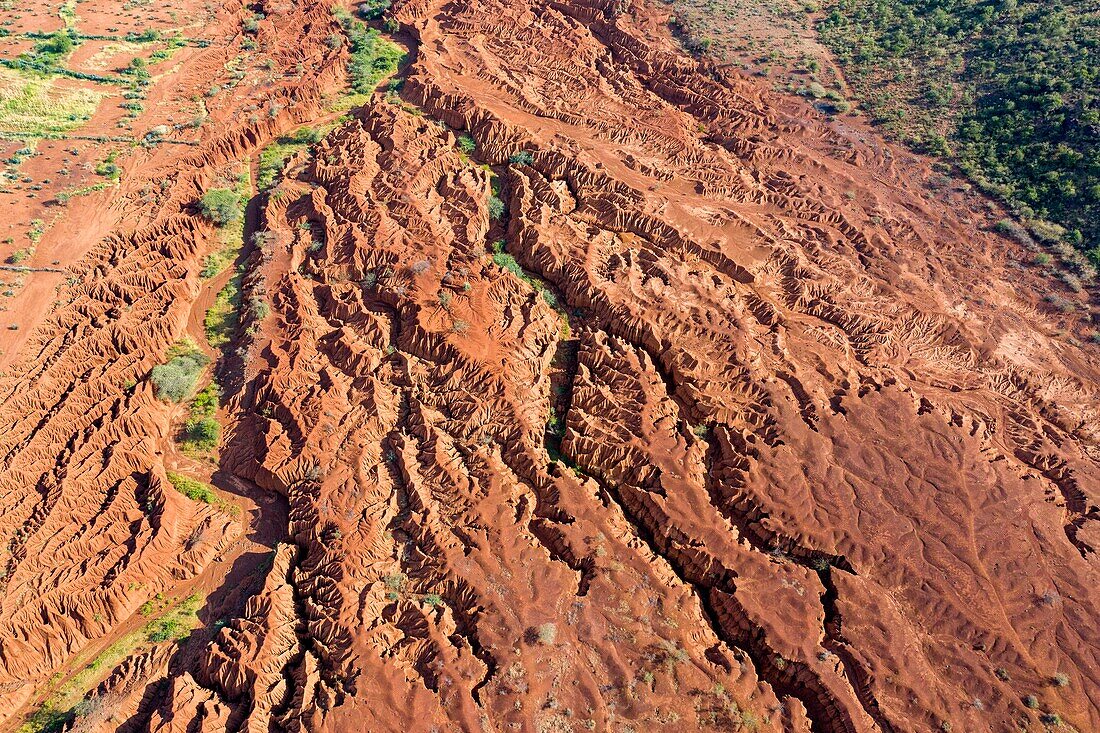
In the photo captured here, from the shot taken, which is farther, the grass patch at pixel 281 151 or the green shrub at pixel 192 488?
the grass patch at pixel 281 151

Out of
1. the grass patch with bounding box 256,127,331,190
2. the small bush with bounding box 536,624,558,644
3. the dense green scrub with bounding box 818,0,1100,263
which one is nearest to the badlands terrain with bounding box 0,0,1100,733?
the small bush with bounding box 536,624,558,644

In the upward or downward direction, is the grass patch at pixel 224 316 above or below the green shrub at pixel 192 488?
above

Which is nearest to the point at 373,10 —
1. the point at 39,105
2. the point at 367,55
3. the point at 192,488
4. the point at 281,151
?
the point at 367,55

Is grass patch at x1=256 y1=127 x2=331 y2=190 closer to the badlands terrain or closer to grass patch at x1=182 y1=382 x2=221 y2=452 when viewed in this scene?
the badlands terrain

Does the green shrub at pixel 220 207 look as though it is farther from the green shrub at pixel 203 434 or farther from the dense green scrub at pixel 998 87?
the dense green scrub at pixel 998 87

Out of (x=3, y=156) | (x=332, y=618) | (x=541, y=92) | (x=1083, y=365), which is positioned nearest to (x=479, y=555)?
(x=332, y=618)

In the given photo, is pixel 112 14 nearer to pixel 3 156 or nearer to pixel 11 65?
pixel 11 65

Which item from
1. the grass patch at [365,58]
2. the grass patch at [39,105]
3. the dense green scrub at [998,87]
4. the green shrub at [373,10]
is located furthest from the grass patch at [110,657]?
the green shrub at [373,10]
